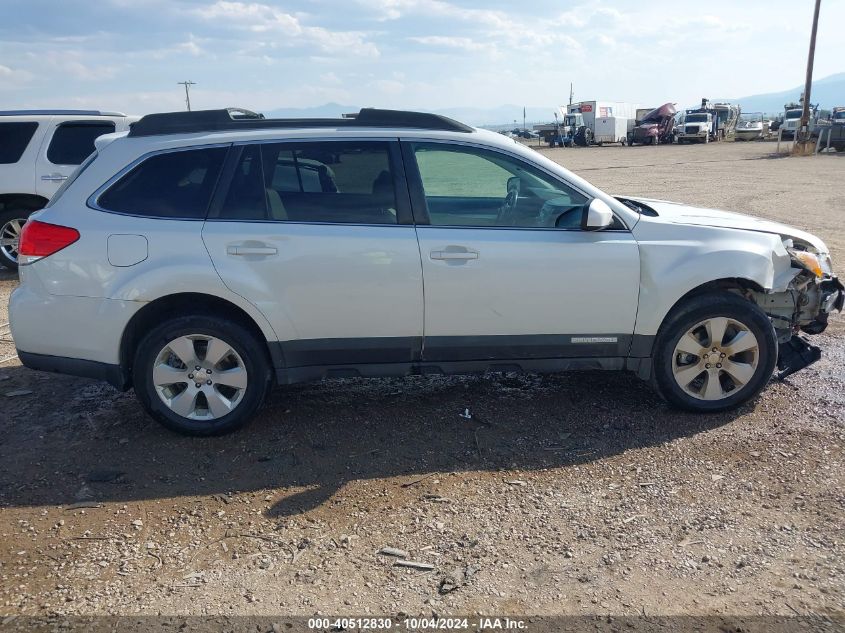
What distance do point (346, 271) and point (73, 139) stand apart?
268 inches

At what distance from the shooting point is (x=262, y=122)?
448 cm

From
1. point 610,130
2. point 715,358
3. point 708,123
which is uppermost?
point 708,123

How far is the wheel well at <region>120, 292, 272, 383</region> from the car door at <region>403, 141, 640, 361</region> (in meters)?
1.14

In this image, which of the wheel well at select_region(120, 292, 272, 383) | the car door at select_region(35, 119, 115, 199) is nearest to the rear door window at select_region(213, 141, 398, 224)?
the wheel well at select_region(120, 292, 272, 383)

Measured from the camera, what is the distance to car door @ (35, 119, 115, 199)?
916 centimetres

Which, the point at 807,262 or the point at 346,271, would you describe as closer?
the point at 346,271

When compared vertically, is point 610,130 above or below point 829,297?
above

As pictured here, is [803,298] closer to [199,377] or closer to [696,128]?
[199,377]

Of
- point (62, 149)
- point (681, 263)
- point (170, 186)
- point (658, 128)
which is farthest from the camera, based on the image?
point (658, 128)

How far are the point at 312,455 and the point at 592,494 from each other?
1631mm

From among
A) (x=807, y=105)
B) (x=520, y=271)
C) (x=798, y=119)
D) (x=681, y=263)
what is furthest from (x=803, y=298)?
(x=798, y=119)

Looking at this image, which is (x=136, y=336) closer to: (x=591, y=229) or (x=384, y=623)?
(x=384, y=623)

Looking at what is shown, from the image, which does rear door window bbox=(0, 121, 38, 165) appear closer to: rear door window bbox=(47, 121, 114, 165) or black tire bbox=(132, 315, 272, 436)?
rear door window bbox=(47, 121, 114, 165)

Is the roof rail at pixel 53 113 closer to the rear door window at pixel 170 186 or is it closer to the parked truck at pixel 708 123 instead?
the rear door window at pixel 170 186
